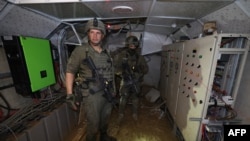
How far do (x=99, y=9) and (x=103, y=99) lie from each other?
1.12m

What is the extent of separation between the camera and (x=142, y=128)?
90.5 inches

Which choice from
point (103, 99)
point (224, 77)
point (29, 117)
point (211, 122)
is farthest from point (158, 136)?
point (29, 117)

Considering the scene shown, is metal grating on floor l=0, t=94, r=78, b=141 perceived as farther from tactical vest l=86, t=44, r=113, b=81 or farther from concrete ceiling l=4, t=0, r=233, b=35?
concrete ceiling l=4, t=0, r=233, b=35

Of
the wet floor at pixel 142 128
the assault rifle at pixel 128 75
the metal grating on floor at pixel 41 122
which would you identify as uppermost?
the assault rifle at pixel 128 75

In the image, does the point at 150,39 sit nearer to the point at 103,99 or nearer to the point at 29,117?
→ the point at 103,99

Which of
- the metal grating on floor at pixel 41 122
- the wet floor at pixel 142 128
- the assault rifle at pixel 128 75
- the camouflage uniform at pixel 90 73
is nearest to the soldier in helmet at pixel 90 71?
the camouflage uniform at pixel 90 73

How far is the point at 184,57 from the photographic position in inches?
73.4

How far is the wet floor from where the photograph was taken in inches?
81.0

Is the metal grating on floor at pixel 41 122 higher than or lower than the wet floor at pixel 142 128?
higher

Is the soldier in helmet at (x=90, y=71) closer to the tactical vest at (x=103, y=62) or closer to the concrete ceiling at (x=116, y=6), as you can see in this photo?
the tactical vest at (x=103, y=62)

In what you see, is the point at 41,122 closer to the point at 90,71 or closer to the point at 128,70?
the point at 90,71

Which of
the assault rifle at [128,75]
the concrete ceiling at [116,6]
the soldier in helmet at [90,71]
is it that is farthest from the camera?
the assault rifle at [128,75]

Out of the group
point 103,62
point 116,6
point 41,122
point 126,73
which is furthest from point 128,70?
point 41,122

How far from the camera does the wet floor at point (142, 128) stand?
6.75ft
